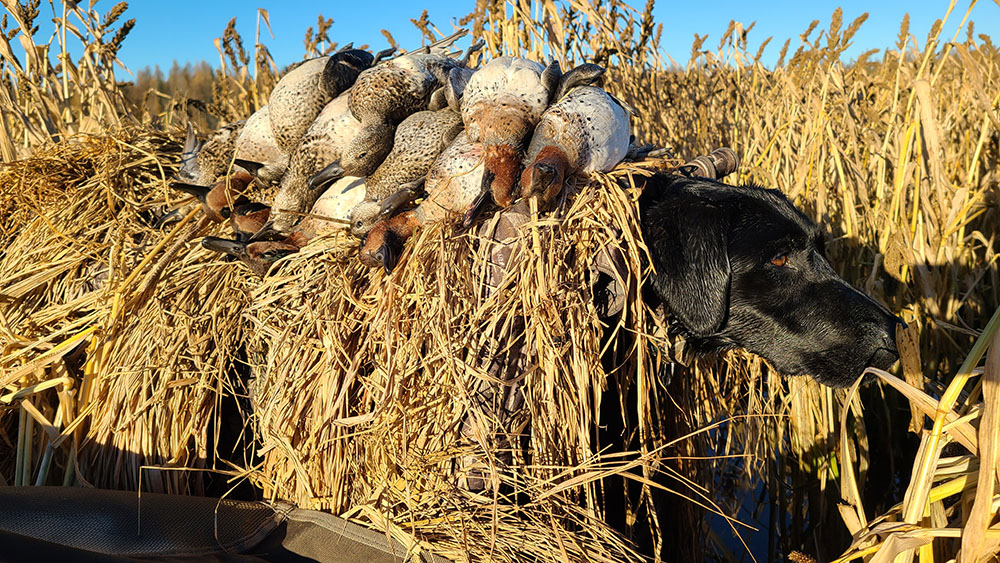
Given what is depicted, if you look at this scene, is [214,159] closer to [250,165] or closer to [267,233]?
[250,165]

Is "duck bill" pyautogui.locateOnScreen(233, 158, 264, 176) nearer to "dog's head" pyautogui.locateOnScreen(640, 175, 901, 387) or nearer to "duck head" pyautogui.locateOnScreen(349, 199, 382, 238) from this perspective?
"duck head" pyautogui.locateOnScreen(349, 199, 382, 238)

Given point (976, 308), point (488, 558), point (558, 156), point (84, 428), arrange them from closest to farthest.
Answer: point (488, 558) < point (558, 156) < point (84, 428) < point (976, 308)

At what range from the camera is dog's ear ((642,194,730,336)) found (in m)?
1.78

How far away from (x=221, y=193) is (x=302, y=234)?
0.34 m

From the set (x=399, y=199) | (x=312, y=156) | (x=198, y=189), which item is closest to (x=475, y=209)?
(x=399, y=199)

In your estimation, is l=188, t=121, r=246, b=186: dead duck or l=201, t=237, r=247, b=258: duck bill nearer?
l=201, t=237, r=247, b=258: duck bill

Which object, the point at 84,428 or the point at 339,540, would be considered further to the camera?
the point at 84,428

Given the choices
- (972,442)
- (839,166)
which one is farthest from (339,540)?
(839,166)

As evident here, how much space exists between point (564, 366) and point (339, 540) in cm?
66

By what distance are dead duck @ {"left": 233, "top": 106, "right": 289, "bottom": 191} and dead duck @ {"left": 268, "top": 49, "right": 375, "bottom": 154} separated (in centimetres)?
4

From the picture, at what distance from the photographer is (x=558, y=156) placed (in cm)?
163

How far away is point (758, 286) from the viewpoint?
190cm

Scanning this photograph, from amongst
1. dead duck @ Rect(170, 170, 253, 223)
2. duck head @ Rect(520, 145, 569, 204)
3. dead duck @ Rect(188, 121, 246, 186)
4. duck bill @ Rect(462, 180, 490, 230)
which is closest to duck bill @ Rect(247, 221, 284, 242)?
dead duck @ Rect(170, 170, 253, 223)

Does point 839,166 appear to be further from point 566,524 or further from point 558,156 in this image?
point 566,524
